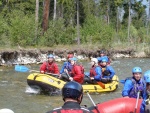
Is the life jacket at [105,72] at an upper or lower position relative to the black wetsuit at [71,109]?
lower

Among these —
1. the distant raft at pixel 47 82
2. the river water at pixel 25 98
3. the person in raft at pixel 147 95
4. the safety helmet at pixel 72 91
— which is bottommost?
the river water at pixel 25 98

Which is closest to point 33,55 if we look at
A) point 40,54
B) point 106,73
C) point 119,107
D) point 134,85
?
point 40,54

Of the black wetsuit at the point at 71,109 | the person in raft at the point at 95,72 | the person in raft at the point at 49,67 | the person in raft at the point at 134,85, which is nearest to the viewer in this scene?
the black wetsuit at the point at 71,109

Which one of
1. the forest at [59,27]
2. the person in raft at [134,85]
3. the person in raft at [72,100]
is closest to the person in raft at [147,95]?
the person in raft at [134,85]

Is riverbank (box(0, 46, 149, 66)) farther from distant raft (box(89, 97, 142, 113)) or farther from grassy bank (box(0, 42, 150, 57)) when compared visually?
distant raft (box(89, 97, 142, 113))

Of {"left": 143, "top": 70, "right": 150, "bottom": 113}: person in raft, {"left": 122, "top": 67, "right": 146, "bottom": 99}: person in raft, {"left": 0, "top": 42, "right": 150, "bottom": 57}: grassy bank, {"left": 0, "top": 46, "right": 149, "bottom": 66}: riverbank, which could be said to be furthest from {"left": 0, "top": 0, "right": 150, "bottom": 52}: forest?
{"left": 143, "top": 70, "right": 150, "bottom": 113}: person in raft

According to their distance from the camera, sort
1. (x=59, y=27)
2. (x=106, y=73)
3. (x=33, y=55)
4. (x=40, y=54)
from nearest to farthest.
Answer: (x=106, y=73) < (x=33, y=55) < (x=40, y=54) < (x=59, y=27)

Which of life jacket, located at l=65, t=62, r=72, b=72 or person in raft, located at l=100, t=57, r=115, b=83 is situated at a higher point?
life jacket, located at l=65, t=62, r=72, b=72

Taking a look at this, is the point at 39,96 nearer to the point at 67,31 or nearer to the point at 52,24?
the point at 52,24

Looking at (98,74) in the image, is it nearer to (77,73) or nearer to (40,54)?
(77,73)

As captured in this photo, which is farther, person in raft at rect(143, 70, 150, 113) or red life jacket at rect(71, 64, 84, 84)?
red life jacket at rect(71, 64, 84, 84)

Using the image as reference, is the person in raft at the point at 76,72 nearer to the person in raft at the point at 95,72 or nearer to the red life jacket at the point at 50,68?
the person in raft at the point at 95,72

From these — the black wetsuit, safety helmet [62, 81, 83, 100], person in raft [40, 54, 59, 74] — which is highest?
safety helmet [62, 81, 83, 100]

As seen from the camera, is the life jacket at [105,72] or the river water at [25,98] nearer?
the river water at [25,98]
